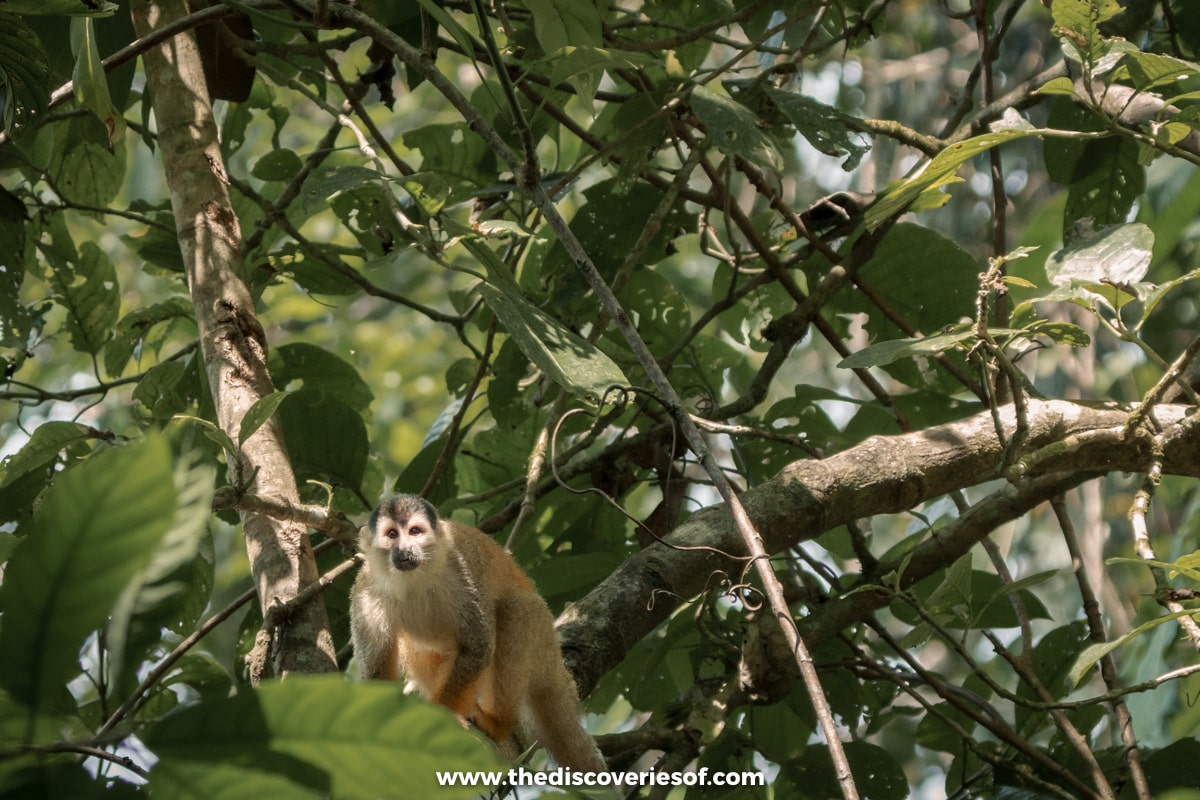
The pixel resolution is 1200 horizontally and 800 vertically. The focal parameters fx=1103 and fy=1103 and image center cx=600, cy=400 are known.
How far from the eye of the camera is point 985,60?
3.37 meters

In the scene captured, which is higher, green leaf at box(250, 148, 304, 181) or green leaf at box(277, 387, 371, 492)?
green leaf at box(250, 148, 304, 181)

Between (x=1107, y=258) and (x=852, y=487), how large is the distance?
30.7 inches

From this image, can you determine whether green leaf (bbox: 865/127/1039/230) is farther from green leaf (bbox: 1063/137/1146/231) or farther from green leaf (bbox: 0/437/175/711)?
green leaf (bbox: 0/437/175/711)

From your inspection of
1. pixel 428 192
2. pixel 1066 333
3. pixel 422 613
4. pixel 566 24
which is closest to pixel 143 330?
pixel 422 613

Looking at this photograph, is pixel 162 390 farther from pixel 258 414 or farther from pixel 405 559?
pixel 258 414

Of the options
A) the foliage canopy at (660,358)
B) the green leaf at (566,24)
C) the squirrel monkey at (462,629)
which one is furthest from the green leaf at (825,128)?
the squirrel monkey at (462,629)

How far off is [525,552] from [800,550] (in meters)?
0.89

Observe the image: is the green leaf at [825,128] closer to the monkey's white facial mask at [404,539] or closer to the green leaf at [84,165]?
the monkey's white facial mask at [404,539]

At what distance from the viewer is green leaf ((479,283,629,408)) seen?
196 cm

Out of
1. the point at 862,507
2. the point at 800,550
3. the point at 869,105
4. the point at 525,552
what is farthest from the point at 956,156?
the point at 869,105

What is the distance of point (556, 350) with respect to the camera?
2055mm

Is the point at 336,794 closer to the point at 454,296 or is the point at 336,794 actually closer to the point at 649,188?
the point at 454,296

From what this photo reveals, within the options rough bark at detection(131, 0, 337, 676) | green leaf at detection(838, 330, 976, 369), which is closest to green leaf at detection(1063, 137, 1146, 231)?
green leaf at detection(838, 330, 976, 369)

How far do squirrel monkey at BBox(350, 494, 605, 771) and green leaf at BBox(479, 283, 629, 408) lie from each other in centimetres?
85
